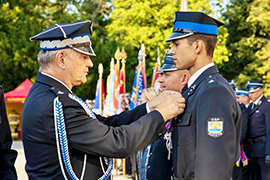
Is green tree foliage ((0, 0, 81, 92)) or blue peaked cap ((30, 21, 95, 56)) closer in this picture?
blue peaked cap ((30, 21, 95, 56))

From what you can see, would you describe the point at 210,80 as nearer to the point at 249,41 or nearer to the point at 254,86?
the point at 254,86

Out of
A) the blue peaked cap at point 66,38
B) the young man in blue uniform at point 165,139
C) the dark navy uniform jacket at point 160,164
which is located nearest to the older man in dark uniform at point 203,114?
the blue peaked cap at point 66,38

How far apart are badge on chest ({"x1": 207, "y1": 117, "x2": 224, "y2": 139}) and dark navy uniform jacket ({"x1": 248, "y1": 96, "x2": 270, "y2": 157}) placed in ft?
23.6

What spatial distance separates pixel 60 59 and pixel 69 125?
521mm

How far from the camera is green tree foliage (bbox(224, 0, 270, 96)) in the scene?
32.1 m

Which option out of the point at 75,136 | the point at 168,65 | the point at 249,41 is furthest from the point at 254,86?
the point at 249,41

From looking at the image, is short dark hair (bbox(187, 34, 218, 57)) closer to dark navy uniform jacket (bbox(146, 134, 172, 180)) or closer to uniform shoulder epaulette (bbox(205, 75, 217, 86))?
uniform shoulder epaulette (bbox(205, 75, 217, 86))

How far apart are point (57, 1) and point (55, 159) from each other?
38877 millimetres

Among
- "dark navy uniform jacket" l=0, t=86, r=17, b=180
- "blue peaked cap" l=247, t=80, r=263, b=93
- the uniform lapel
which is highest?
the uniform lapel

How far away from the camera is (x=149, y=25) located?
31.9 metres

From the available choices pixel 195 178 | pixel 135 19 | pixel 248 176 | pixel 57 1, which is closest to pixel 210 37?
pixel 195 178

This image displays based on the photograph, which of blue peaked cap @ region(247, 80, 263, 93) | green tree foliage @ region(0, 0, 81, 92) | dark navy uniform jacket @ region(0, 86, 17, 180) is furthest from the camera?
green tree foliage @ region(0, 0, 81, 92)

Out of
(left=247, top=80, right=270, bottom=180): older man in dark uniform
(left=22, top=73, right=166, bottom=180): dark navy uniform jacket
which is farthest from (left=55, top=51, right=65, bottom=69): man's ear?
(left=247, top=80, right=270, bottom=180): older man in dark uniform

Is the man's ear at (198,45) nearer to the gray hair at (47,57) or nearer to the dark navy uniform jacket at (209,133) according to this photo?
the dark navy uniform jacket at (209,133)
